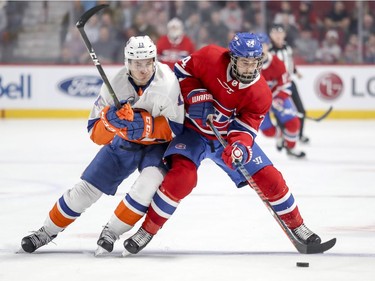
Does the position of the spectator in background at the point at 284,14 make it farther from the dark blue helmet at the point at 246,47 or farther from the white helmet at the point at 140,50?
the white helmet at the point at 140,50

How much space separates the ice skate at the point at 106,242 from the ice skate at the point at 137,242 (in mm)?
57

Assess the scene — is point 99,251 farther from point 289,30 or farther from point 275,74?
point 289,30

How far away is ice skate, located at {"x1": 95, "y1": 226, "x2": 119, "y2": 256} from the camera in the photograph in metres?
3.70

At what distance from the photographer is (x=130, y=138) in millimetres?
3688

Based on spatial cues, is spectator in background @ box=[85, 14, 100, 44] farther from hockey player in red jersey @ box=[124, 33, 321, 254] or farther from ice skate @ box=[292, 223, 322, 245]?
ice skate @ box=[292, 223, 322, 245]

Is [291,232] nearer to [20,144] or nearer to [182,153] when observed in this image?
[182,153]

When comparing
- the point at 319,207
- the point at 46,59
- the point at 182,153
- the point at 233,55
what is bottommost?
the point at 46,59

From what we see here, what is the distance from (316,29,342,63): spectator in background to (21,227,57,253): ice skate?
24.6ft

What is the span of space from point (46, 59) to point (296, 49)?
9.19 feet

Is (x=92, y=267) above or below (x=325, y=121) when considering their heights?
above

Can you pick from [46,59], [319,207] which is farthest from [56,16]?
[319,207]

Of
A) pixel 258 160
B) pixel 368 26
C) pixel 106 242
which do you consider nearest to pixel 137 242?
pixel 106 242

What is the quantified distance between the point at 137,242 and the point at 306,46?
7652mm

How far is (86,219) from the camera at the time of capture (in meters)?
4.63
